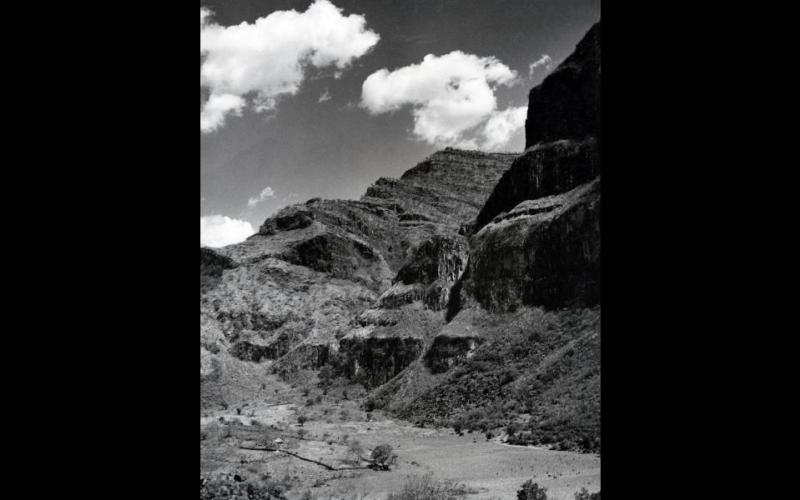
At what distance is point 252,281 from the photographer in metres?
61.1

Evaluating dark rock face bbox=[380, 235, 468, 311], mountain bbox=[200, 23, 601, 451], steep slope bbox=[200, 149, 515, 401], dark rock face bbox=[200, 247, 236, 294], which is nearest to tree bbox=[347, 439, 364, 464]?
mountain bbox=[200, 23, 601, 451]

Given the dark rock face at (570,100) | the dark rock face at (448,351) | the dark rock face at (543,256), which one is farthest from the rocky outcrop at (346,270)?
the dark rock face at (570,100)

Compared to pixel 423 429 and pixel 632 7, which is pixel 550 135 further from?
pixel 632 7

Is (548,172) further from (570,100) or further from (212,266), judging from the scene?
(212,266)

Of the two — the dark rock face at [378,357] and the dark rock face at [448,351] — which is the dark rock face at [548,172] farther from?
the dark rock face at [378,357]

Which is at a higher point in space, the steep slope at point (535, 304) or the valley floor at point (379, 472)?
the steep slope at point (535, 304)

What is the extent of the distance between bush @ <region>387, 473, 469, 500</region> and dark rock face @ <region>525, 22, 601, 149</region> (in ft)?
108

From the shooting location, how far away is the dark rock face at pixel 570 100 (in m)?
42.5

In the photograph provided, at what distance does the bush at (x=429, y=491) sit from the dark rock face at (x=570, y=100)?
3287 cm

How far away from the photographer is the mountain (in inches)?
1196

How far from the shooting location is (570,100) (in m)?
43.8
